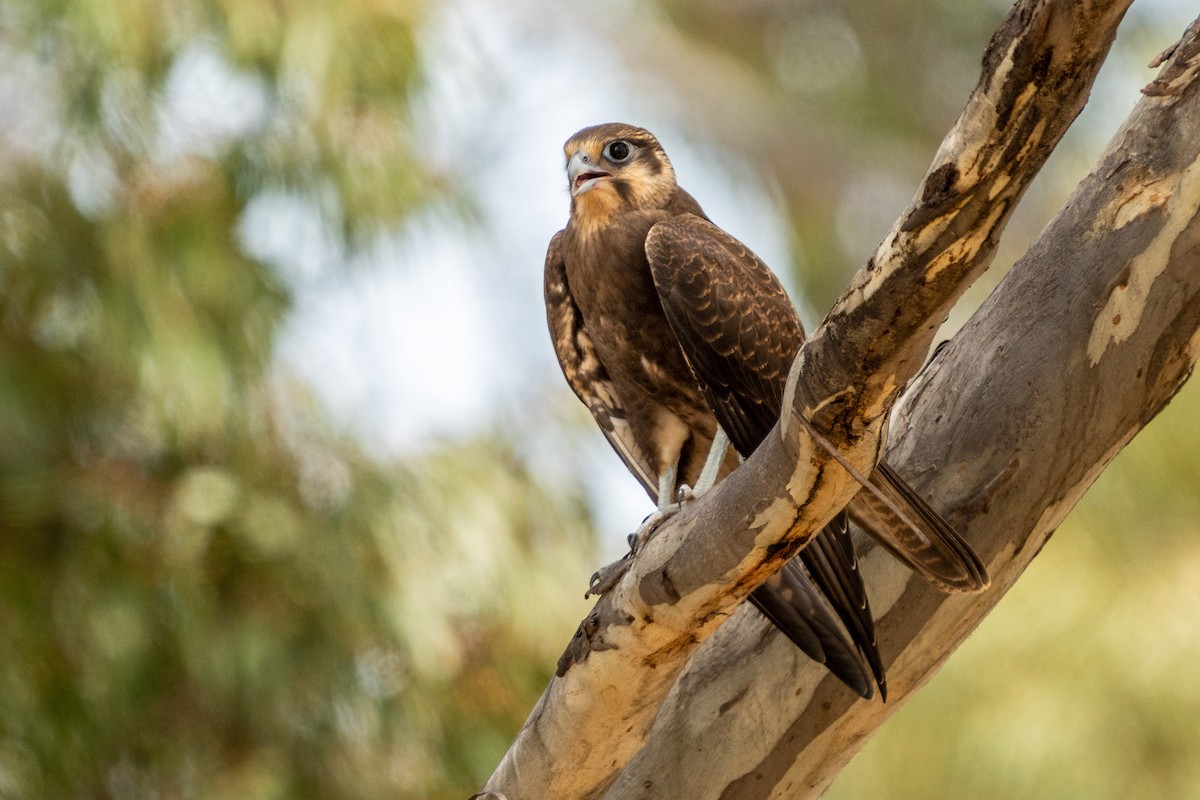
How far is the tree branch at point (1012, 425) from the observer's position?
2.44 meters

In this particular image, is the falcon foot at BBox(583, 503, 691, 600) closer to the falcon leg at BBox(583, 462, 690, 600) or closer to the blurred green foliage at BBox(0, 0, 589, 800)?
the falcon leg at BBox(583, 462, 690, 600)

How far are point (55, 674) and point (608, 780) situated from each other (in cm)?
296

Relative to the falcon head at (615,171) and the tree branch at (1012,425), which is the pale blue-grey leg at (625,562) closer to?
the tree branch at (1012,425)

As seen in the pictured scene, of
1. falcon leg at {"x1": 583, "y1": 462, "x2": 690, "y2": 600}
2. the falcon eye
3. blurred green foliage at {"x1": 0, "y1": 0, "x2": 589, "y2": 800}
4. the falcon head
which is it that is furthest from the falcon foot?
blurred green foliage at {"x1": 0, "y1": 0, "x2": 589, "y2": 800}

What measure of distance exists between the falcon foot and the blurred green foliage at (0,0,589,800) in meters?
2.34

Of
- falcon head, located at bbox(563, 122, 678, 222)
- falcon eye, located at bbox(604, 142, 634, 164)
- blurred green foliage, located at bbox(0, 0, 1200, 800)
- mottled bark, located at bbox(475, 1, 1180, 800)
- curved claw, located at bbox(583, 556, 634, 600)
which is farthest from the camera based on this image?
blurred green foliage, located at bbox(0, 0, 1200, 800)

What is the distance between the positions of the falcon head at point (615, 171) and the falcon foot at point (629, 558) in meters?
0.75

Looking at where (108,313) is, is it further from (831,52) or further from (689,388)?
(831,52)

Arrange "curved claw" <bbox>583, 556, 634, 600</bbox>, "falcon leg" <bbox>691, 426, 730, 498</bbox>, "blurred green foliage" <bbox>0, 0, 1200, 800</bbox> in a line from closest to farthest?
"curved claw" <bbox>583, 556, 634, 600</bbox> → "falcon leg" <bbox>691, 426, 730, 498</bbox> → "blurred green foliage" <bbox>0, 0, 1200, 800</bbox>

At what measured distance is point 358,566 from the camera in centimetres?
498

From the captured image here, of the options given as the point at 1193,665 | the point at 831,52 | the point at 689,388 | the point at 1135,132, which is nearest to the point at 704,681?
the point at 689,388

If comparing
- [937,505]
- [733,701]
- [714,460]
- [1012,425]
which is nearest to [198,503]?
[714,460]

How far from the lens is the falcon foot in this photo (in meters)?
2.55

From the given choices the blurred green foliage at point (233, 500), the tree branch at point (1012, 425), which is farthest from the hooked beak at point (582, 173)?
the blurred green foliage at point (233, 500)
